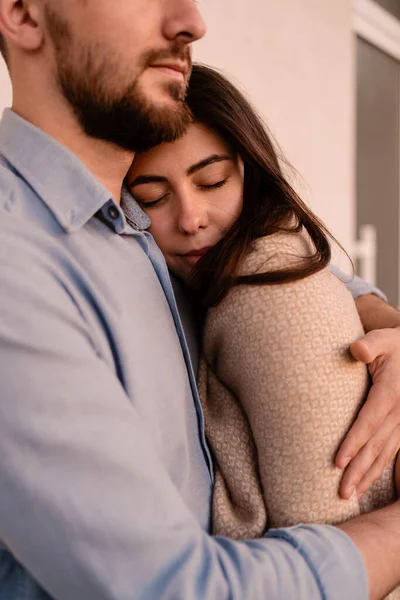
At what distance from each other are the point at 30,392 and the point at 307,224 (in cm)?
62

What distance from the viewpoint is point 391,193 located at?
12.1 ft

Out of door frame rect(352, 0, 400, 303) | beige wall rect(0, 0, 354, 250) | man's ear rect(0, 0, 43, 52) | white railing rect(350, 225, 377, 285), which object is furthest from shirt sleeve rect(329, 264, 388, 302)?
door frame rect(352, 0, 400, 303)

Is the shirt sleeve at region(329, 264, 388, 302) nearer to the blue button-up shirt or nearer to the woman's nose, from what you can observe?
the woman's nose

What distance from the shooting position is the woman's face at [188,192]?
102cm

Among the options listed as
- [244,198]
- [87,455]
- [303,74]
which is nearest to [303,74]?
[303,74]

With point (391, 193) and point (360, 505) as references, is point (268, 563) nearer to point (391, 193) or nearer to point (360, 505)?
point (360, 505)

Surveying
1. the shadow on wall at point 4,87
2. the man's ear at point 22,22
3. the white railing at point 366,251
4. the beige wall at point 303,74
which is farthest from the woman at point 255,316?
the white railing at point 366,251

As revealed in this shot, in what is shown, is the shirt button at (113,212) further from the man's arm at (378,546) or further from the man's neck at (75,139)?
the man's arm at (378,546)

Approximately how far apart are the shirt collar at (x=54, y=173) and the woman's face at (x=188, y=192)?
183 mm

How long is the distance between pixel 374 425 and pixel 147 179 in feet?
1.69

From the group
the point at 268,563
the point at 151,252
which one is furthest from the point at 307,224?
the point at 268,563

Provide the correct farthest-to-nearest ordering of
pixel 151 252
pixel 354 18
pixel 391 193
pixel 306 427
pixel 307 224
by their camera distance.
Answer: pixel 391 193 → pixel 354 18 → pixel 307 224 → pixel 151 252 → pixel 306 427

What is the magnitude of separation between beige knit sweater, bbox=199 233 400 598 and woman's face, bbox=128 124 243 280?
5.3 inches

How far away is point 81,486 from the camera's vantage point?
62cm
